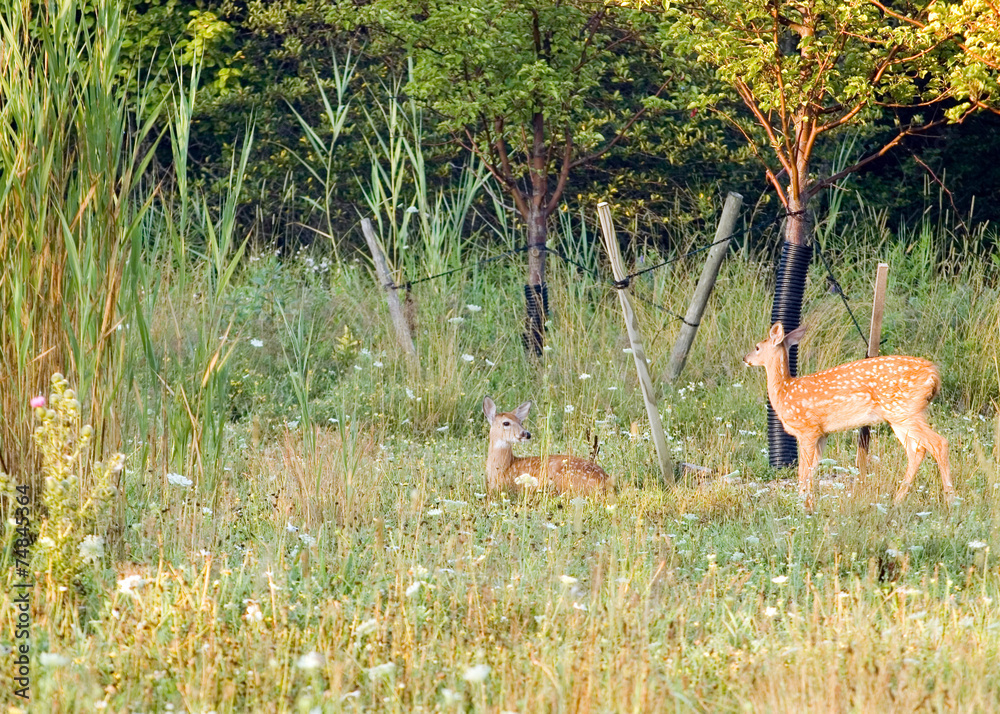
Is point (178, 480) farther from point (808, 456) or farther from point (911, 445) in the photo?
point (911, 445)

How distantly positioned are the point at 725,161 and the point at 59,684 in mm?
10423

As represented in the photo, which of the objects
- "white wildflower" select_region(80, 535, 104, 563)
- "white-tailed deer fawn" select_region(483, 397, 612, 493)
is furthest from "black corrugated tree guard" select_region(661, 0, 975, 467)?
"white wildflower" select_region(80, 535, 104, 563)

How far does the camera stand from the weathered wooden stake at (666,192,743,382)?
24.1 ft

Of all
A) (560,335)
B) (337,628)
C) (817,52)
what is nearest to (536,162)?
(560,335)

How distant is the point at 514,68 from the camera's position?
352 inches

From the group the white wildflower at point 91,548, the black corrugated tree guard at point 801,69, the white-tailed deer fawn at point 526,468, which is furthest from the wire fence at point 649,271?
the white wildflower at point 91,548

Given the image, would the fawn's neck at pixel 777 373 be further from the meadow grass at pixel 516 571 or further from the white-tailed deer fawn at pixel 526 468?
the white-tailed deer fawn at pixel 526 468

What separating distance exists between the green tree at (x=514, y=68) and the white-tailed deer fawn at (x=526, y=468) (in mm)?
2425

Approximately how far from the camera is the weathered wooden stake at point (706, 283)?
7336 millimetres

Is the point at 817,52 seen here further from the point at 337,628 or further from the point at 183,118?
the point at 337,628

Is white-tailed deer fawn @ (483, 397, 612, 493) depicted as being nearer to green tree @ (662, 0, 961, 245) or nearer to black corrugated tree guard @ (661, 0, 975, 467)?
black corrugated tree guard @ (661, 0, 975, 467)

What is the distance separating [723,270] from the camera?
10469 millimetres

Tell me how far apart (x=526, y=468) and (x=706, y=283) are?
2.21 m

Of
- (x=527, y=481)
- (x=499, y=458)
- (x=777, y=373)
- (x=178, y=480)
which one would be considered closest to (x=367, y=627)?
(x=178, y=480)
